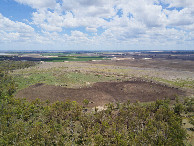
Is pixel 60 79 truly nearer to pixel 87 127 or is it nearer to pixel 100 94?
pixel 100 94

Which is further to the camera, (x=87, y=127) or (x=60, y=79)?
(x=60, y=79)

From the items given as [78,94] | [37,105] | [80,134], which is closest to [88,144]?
[80,134]

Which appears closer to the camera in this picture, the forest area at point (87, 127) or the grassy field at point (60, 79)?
the forest area at point (87, 127)

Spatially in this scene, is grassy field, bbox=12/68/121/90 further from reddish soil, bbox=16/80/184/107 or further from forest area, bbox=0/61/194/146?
forest area, bbox=0/61/194/146

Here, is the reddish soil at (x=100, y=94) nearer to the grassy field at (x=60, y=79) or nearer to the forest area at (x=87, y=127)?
the grassy field at (x=60, y=79)

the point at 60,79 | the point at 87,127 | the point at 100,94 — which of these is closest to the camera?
the point at 87,127

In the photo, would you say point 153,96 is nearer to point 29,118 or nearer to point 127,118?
point 127,118

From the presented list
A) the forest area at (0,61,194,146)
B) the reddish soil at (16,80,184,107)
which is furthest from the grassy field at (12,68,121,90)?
the forest area at (0,61,194,146)

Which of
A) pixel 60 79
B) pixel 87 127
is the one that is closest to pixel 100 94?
A: pixel 87 127

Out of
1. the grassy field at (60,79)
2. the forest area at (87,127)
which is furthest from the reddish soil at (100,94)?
the forest area at (87,127)

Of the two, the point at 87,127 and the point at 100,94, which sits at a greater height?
the point at 100,94

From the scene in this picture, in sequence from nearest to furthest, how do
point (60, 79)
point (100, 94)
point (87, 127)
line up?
point (87, 127) < point (100, 94) < point (60, 79)
